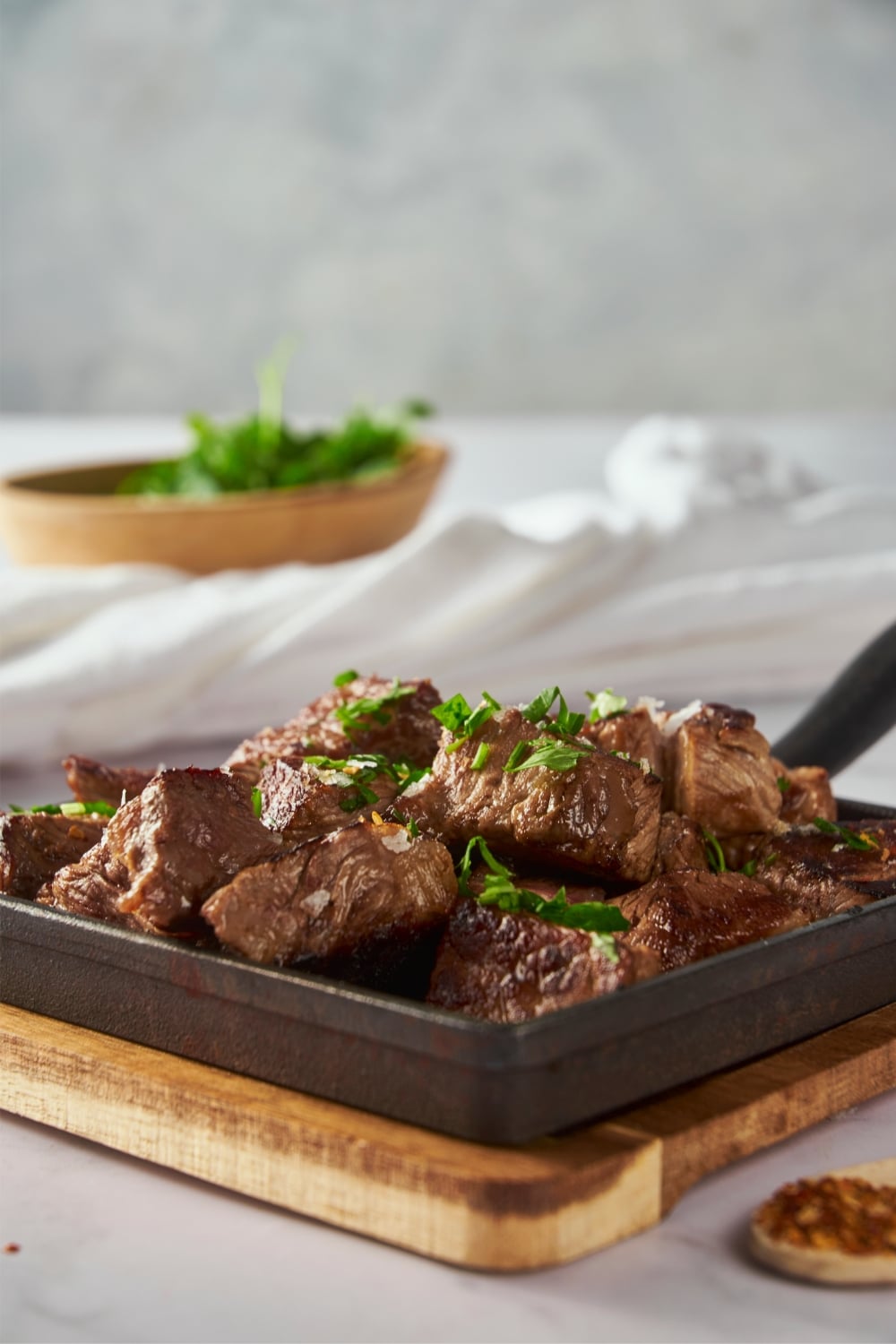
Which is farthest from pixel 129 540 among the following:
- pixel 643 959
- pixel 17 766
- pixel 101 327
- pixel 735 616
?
pixel 101 327

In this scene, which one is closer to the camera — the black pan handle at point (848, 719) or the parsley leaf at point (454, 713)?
the parsley leaf at point (454, 713)

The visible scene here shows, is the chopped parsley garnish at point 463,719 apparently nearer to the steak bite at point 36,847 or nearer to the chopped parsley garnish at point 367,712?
the chopped parsley garnish at point 367,712

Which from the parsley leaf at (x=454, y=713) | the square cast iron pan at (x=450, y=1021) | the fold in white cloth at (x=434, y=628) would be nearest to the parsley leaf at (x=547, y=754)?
the parsley leaf at (x=454, y=713)

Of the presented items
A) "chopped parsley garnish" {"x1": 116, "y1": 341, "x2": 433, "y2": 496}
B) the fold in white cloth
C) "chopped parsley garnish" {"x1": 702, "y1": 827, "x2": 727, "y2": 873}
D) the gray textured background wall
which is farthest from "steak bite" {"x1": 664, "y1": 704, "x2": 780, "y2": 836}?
the gray textured background wall

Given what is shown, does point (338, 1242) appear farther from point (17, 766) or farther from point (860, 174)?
point (860, 174)

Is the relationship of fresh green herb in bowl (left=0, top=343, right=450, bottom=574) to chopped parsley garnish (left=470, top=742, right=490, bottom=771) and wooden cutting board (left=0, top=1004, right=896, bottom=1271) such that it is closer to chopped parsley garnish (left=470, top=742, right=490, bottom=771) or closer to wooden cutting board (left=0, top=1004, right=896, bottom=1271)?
chopped parsley garnish (left=470, top=742, right=490, bottom=771)

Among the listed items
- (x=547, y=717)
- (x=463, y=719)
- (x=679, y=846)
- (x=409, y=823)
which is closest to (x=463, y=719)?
(x=463, y=719)
